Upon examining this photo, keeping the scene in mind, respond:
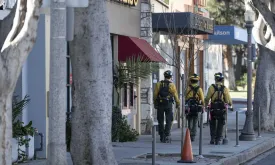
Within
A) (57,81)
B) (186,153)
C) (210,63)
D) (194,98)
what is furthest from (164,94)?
(210,63)

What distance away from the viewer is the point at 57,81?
34.6ft

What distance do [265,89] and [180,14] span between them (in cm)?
452

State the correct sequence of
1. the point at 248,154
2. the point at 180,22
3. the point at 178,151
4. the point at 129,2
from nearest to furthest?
1. the point at 178,151
2. the point at 248,154
3. the point at 129,2
4. the point at 180,22

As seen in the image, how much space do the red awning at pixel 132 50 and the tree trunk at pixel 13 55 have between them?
1240cm

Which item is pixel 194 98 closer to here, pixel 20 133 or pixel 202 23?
pixel 202 23

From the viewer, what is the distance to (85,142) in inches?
521

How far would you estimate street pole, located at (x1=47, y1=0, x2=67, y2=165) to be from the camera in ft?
34.6

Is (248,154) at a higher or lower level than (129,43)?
lower

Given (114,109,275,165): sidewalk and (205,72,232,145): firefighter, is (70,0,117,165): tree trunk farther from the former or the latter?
(205,72,232,145): firefighter

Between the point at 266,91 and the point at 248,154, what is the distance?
291 inches

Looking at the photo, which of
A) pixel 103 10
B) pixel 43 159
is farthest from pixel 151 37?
pixel 103 10

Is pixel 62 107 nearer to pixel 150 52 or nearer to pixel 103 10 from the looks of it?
pixel 103 10

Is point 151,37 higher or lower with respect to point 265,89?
higher

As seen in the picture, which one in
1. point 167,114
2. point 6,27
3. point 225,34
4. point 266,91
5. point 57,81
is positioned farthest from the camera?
point 225,34
